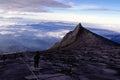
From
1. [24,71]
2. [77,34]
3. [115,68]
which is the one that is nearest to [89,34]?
[77,34]

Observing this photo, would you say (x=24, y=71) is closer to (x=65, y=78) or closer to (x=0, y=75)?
(x=0, y=75)

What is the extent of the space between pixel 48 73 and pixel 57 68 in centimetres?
744

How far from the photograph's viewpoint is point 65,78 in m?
53.0

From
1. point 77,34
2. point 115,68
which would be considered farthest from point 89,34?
point 115,68

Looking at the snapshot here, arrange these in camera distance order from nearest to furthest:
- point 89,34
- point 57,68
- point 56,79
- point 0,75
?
point 56,79 → point 0,75 → point 57,68 → point 89,34

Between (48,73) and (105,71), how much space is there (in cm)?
1485

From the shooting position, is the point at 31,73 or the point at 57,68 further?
the point at 57,68

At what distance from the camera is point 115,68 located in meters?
70.3

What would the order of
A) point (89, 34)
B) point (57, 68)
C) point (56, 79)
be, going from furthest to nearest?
point (89, 34)
point (57, 68)
point (56, 79)

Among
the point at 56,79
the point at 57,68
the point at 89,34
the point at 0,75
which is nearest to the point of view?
the point at 56,79

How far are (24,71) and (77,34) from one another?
336 feet

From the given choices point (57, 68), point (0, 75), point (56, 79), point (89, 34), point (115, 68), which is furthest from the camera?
point (89, 34)

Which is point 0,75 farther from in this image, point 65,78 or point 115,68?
point 115,68

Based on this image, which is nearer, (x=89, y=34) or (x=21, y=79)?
(x=21, y=79)
